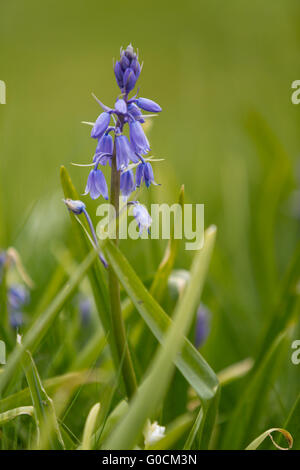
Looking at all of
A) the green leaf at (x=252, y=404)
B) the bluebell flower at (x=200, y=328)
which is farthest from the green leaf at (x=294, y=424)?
the bluebell flower at (x=200, y=328)

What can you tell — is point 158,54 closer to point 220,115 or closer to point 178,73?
point 178,73

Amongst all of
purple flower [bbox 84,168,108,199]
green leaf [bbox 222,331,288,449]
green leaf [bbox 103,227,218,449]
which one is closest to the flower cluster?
purple flower [bbox 84,168,108,199]

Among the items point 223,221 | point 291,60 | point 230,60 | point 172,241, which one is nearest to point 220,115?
point 230,60

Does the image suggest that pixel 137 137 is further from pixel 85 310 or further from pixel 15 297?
pixel 85 310

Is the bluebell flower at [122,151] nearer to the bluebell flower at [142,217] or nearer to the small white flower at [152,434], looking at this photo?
the bluebell flower at [142,217]

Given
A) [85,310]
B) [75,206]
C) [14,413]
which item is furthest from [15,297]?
[75,206]
